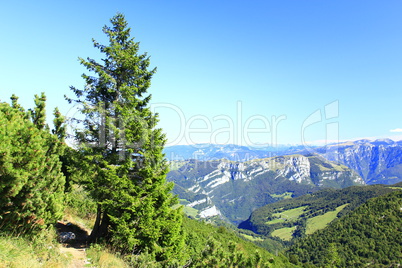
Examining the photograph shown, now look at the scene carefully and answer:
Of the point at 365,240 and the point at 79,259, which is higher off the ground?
the point at 79,259

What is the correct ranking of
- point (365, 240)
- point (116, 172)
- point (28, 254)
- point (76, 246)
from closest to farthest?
point (28, 254) < point (76, 246) < point (116, 172) < point (365, 240)

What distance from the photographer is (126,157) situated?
14.4 m

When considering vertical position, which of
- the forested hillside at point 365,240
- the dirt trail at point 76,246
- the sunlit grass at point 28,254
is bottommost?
the forested hillside at point 365,240

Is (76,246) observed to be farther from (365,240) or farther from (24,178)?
(365,240)

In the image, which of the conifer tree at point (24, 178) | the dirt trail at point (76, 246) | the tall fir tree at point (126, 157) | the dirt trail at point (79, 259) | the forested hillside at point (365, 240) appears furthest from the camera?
the forested hillside at point (365, 240)

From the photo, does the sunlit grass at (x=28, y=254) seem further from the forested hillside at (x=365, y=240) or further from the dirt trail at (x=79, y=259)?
the forested hillside at (x=365, y=240)

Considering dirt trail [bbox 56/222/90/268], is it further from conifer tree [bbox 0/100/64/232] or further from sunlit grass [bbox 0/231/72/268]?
conifer tree [bbox 0/100/64/232]

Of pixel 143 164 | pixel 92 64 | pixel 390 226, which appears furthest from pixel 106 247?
pixel 390 226

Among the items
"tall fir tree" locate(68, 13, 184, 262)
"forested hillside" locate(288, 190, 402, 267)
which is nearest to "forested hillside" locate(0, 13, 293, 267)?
"tall fir tree" locate(68, 13, 184, 262)

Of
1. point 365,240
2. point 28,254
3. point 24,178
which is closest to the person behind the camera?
point 28,254

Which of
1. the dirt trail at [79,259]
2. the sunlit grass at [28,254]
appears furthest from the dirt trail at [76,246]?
the sunlit grass at [28,254]

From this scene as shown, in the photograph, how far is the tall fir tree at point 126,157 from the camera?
13.0 meters

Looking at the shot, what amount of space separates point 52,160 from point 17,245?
3.70 m

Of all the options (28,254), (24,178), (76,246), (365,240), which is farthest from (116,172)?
(365,240)
